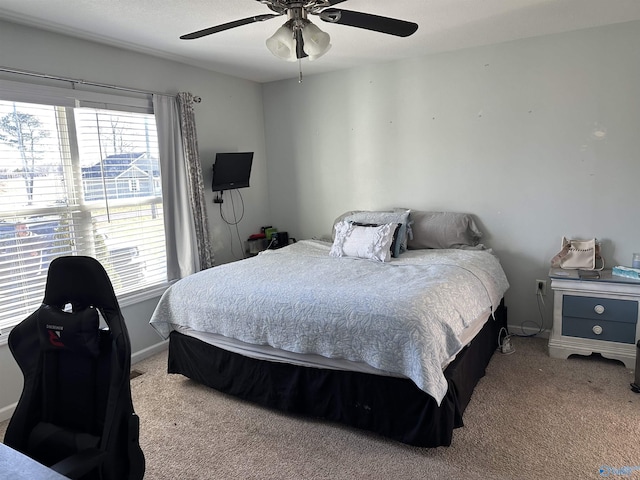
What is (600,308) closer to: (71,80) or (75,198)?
(75,198)

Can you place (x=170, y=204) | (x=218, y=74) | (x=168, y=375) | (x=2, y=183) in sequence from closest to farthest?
(x=2, y=183), (x=168, y=375), (x=170, y=204), (x=218, y=74)

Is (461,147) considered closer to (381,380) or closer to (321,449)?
(381,380)

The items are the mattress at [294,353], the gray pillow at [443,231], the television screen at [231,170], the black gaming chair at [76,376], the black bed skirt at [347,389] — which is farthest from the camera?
the television screen at [231,170]

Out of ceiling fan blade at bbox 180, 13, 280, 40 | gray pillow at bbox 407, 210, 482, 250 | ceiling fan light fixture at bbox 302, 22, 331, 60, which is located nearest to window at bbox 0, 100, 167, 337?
ceiling fan blade at bbox 180, 13, 280, 40

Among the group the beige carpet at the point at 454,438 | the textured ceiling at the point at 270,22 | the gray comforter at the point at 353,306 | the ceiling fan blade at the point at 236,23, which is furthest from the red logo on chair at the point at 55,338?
the textured ceiling at the point at 270,22

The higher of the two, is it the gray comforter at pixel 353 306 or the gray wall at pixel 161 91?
the gray wall at pixel 161 91

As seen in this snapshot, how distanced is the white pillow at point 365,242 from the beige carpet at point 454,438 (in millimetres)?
1113

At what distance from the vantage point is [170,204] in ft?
11.9

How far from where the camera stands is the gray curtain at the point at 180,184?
3.55 meters

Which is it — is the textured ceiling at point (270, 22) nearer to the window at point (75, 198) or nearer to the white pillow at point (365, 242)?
the window at point (75, 198)

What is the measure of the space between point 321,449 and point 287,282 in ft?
3.06

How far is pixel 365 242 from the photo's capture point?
3363 mm

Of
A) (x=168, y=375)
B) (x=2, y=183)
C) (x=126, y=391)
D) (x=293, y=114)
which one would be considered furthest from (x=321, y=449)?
(x=293, y=114)

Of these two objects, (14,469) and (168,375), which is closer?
(14,469)
